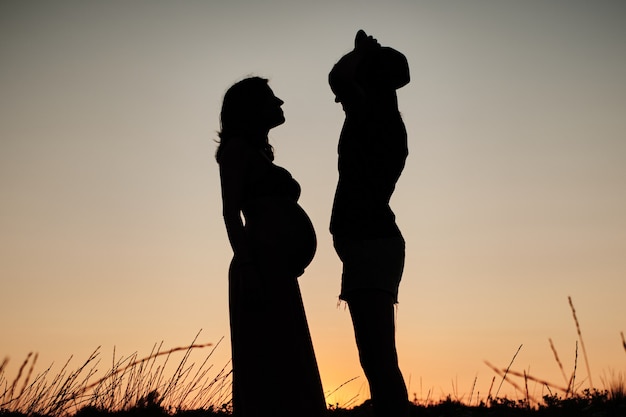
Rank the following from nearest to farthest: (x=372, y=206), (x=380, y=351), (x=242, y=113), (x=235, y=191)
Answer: (x=380, y=351) → (x=372, y=206) → (x=235, y=191) → (x=242, y=113)

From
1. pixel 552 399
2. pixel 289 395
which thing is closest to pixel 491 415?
pixel 552 399

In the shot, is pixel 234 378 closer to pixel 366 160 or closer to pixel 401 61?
pixel 366 160

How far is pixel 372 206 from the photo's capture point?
386 cm

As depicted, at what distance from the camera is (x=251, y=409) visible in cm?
431

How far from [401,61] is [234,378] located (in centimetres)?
218

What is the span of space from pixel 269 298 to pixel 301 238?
1.34 feet

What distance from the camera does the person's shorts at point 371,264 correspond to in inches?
147

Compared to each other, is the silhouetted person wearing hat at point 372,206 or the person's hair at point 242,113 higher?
Answer: the person's hair at point 242,113

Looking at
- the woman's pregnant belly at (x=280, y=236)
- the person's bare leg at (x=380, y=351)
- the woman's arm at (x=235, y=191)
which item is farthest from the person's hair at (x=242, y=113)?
the person's bare leg at (x=380, y=351)

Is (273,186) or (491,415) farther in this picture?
(491,415)

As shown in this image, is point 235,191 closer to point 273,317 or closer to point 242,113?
point 242,113

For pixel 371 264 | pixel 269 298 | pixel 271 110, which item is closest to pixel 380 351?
pixel 371 264

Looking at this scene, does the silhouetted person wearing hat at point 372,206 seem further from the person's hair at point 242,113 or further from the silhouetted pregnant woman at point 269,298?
the person's hair at point 242,113

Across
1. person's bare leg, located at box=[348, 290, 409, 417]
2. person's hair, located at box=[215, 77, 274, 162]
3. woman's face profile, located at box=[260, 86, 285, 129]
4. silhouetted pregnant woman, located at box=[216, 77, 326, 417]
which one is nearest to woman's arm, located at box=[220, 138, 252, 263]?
silhouetted pregnant woman, located at box=[216, 77, 326, 417]
